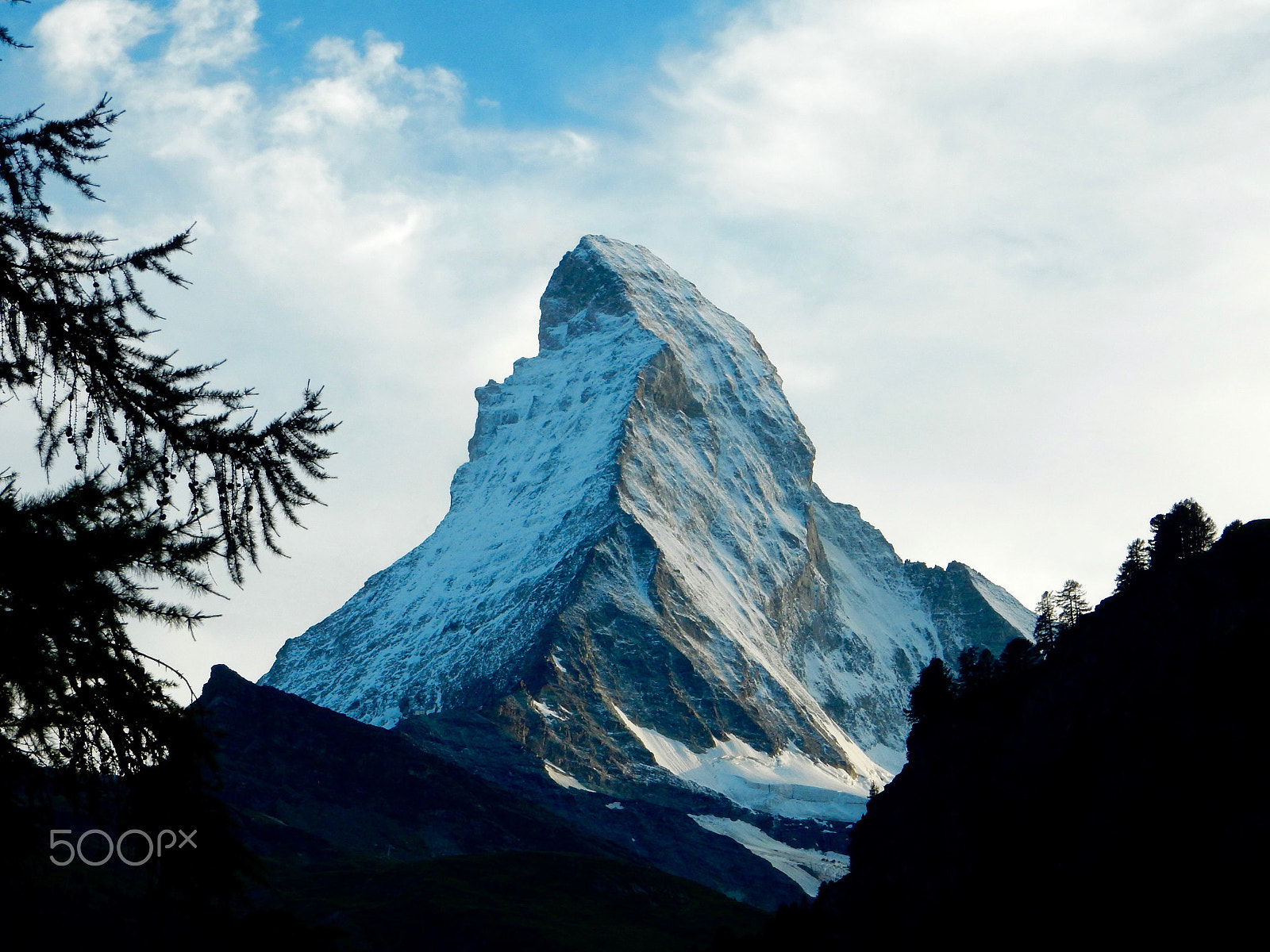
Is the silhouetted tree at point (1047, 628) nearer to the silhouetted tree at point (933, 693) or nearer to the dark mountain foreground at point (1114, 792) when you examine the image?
the silhouetted tree at point (933, 693)

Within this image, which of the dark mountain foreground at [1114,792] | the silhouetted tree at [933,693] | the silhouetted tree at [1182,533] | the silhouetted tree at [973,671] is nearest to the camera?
the dark mountain foreground at [1114,792]

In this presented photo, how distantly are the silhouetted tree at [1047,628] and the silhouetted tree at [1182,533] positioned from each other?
16.1m

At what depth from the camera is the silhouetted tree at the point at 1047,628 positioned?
382ft

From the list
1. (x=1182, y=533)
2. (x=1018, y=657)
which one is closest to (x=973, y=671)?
(x=1018, y=657)

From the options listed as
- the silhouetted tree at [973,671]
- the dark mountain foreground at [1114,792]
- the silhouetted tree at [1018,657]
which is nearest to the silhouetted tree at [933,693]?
the silhouetted tree at [973,671]

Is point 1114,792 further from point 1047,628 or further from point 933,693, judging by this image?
point 1047,628

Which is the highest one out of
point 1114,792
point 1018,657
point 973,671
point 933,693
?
point 973,671

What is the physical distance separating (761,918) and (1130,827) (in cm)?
9869

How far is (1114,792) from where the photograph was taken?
220 feet

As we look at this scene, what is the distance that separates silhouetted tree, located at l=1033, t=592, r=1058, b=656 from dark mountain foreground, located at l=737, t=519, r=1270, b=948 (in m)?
29.3

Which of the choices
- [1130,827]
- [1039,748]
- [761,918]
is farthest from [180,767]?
[761,918]

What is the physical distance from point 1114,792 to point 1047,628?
6265cm

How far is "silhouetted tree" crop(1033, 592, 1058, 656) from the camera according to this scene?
4589 inches

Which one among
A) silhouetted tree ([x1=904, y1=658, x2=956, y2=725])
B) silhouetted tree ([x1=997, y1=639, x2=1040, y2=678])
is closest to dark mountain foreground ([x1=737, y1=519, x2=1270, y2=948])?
silhouetted tree ([x1=997, y1=639, x2=1040, y2=678])
